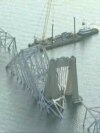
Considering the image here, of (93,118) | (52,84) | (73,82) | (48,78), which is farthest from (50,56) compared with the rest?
(93,118)

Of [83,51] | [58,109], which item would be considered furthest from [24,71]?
[83,51]

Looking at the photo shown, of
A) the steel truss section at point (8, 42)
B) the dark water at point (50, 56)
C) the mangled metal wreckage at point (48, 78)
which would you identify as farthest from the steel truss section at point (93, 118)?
the steel truss section at point (8, 42)

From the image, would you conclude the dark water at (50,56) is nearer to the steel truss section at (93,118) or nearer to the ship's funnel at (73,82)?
the steel truss section at (93,118)

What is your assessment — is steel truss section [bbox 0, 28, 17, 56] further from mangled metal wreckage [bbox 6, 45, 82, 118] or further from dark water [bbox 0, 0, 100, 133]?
mangled metal wreckage [bbox 6, 45, 82, 118]

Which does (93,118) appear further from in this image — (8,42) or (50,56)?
(8,42)

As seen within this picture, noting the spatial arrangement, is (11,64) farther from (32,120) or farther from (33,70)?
(32,120)

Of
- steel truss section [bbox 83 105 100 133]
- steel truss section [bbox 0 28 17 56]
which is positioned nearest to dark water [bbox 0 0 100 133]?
steel truss section [bbox 83 105 100 133]

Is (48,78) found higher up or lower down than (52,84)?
higher up
